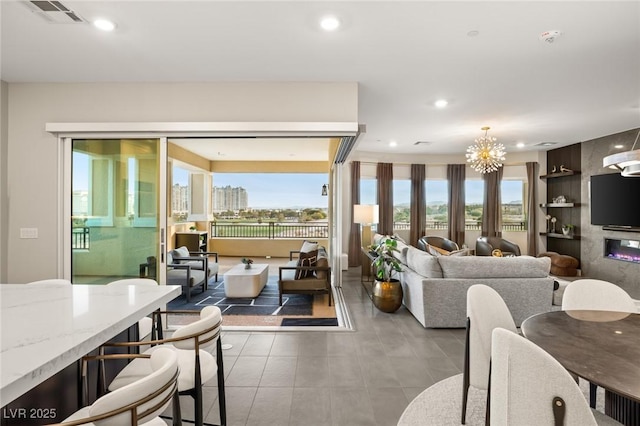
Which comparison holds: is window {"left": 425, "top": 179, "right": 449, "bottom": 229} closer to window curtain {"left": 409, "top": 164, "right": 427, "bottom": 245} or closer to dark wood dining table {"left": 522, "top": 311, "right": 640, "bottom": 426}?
window curtain {"left": 409, "top": 164, "right": 427, "bottom": 245}

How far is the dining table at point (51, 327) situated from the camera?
3.46 feet

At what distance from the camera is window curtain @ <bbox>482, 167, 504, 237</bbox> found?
8586mm

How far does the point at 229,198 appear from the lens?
35.1 ft

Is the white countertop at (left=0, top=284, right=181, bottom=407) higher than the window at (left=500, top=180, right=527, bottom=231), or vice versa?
the window at (left=500, top=180, right=527, bottom=231)

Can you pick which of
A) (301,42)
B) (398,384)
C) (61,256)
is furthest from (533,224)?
(61,256)

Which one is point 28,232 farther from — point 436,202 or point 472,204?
point 472,204

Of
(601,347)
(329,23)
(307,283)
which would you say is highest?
(329,23)

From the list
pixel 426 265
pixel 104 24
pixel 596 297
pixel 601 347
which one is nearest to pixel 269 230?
pixel 426 265

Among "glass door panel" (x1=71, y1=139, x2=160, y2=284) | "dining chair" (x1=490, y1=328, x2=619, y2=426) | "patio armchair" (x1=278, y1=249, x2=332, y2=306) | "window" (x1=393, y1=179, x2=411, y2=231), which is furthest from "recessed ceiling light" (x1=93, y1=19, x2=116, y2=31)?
"window" (x1=393, y1=179, x2=411, y2=231)

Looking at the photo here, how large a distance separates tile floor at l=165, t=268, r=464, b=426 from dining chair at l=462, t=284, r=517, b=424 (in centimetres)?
64

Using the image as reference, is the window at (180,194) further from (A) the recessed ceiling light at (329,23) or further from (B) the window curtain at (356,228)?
(A) the recessed ceiling light at (329,23)

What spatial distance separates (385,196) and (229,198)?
499 centimetres

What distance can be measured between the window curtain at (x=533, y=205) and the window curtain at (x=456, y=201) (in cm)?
151

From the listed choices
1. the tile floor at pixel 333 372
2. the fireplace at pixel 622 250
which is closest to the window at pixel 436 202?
the fireplace at pixel 622 250
